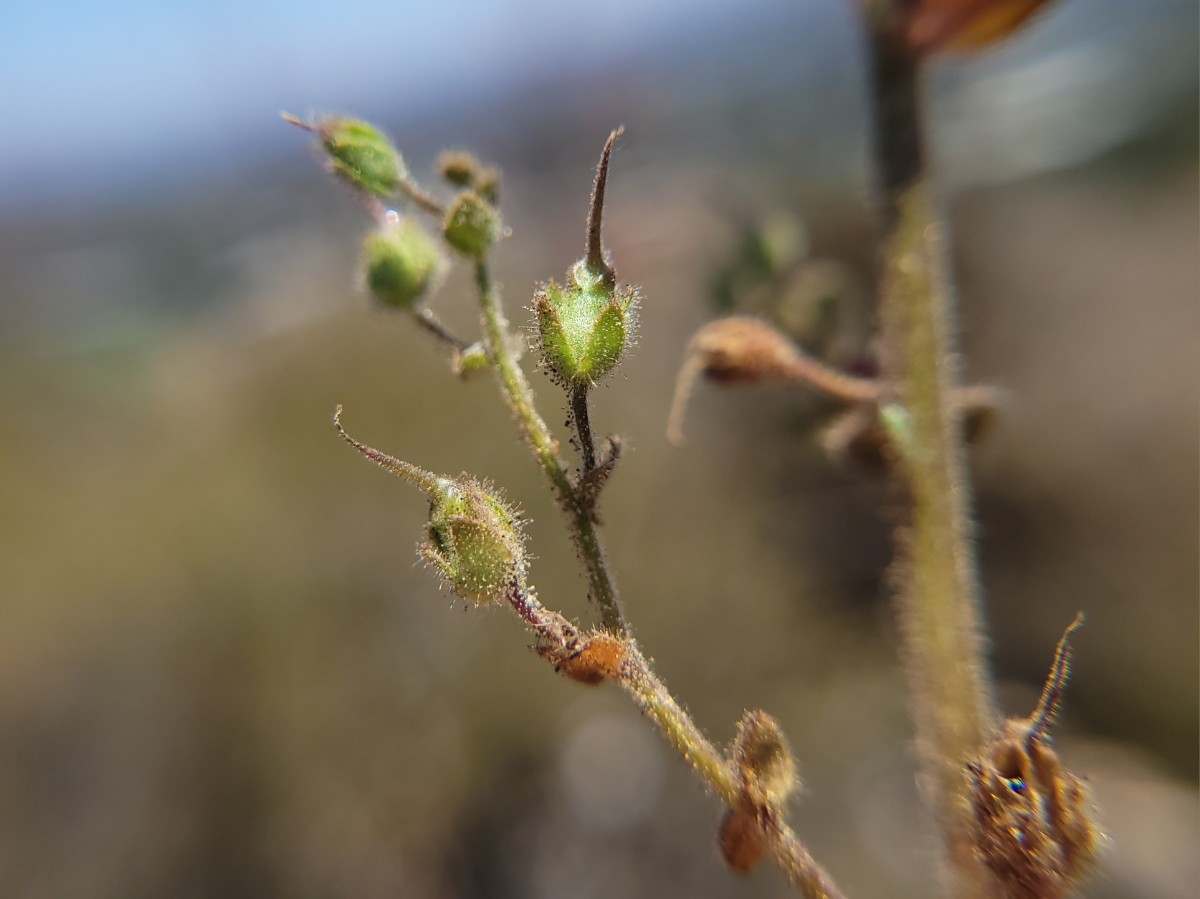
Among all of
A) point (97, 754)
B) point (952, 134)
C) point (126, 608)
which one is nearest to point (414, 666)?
point (97, 754)

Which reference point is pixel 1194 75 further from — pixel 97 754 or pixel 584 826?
pixel 97 754

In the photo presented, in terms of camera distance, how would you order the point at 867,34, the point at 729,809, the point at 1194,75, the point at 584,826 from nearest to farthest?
the point at 729,809
the point at 867,34
the point at 584,826
the point at 1194,75

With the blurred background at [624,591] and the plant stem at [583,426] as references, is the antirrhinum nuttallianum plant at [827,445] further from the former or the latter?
the blurred background at [624,591]

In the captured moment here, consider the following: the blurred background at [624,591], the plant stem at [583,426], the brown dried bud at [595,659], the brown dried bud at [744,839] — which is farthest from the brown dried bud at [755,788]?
the blurred background at [624,591]

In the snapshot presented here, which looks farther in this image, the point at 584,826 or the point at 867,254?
the point at 867,254

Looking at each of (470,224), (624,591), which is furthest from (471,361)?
(624,591)

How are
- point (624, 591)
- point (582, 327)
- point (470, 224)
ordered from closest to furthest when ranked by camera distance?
point (582, 327)
point (470, 224)
point (624, 591)

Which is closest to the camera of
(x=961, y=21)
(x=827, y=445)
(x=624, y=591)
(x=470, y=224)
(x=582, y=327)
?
(x=582, y=327)

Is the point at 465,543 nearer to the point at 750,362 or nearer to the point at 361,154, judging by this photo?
the point at 361,154
